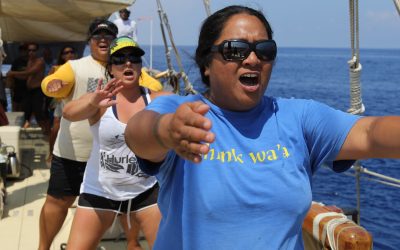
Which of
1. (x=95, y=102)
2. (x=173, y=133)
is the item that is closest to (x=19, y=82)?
(x=95, y=102)

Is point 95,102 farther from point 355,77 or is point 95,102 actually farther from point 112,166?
point 355,77

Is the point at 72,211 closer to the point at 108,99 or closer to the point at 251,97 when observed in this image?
the point at 108,99

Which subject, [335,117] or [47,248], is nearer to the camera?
[335,117]

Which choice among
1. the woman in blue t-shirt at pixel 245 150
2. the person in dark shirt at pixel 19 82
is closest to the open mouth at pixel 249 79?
the woman in blue t-shirt at pixel 245 150

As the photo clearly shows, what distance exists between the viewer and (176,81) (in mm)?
7652

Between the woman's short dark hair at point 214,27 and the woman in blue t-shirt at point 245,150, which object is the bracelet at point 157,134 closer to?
the woman in blue t-shirt at point 245,150

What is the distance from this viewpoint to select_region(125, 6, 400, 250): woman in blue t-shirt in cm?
162

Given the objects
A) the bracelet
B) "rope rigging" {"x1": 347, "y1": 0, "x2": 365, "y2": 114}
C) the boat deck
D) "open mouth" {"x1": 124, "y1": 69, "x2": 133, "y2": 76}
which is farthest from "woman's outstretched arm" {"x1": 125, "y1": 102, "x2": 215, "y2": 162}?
the boat deck

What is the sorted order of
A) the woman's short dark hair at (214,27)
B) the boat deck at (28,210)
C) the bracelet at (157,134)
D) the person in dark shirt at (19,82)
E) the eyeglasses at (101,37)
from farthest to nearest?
the person in dark shirt at (19,82), the boat deck at (28,210), the eyeglasses at (101,37), the woman's short dark hair at (214,27), the bracelet at (157,134)

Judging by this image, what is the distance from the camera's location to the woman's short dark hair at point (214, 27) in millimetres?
1754

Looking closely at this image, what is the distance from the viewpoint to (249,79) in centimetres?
169

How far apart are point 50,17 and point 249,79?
6157 mm

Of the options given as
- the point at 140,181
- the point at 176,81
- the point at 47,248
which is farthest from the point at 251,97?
the point at 176,81

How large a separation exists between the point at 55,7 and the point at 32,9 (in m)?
0.37
